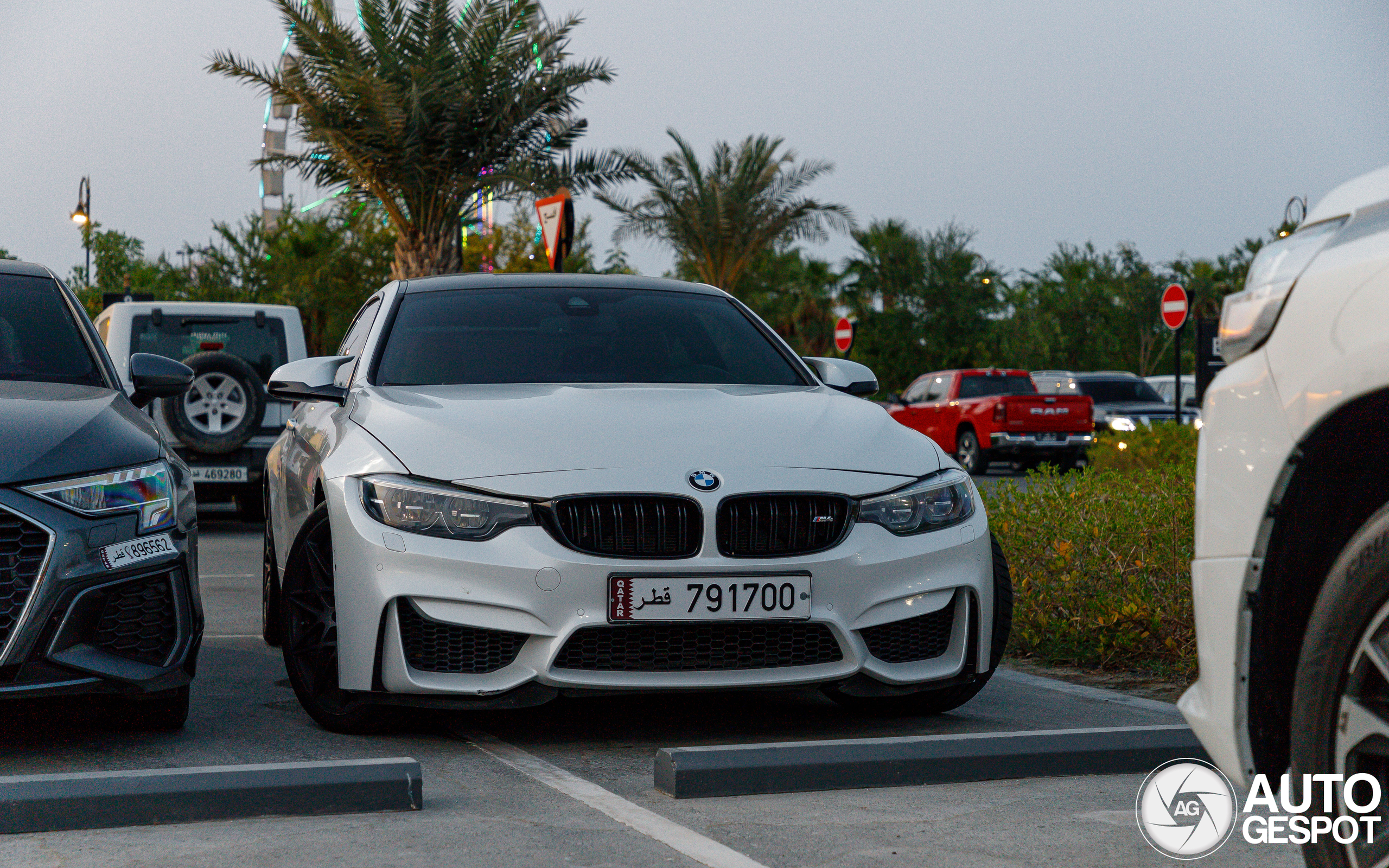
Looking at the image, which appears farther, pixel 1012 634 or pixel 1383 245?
pixel 1012 634

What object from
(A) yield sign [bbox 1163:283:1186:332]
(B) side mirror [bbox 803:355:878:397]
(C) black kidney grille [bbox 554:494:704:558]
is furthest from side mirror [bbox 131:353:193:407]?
(A) yield sign [bbox 1163:283:1186:332]

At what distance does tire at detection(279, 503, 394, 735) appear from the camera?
491 cm

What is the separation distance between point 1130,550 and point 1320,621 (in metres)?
4.20

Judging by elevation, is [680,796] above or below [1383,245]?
below

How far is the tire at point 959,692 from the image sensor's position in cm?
509

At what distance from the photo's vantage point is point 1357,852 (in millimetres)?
2586

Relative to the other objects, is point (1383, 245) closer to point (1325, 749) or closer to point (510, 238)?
point (1325, 749)

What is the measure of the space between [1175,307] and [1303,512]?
18816 millimetres

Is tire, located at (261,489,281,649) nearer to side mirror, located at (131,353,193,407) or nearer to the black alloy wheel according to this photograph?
side mirror, located at (131,353,193,407)

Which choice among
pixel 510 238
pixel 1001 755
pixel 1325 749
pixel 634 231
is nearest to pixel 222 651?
pixel 1001 755

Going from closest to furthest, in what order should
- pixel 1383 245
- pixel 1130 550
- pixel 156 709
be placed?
pixel 1383 245
pixel 156 709
pixel 1130 550

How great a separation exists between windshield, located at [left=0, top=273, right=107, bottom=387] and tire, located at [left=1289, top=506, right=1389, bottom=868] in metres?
4.28

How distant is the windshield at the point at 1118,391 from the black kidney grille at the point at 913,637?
2485 centimetres

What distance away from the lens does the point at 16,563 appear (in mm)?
4387
